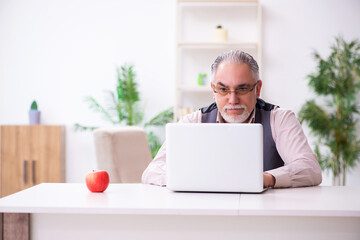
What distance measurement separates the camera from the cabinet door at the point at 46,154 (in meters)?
5.43

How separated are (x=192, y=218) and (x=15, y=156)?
4468 millimetres

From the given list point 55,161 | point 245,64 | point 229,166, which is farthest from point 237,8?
point 229,166

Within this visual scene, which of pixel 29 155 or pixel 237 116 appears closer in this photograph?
pixel 237 116

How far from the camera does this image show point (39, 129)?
215 inches

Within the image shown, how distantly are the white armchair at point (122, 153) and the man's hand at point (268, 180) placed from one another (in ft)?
Result: 3.71

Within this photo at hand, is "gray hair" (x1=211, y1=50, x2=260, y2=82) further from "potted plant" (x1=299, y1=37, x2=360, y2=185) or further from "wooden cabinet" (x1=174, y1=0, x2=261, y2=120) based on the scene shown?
"wooden cabinet" (x1=174, y1=0, x2=261, y2=120)

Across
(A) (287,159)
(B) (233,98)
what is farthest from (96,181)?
(A) (287,159)

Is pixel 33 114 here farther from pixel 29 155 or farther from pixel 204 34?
pixel 204 34

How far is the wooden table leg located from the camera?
145 centimetres

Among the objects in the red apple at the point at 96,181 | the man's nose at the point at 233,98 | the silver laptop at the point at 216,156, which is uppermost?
the man's nose at the point at 233,98

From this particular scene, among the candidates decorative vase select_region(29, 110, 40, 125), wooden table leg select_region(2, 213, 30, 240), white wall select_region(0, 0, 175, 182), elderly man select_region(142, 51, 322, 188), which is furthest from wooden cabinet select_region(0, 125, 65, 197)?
wooden table leg select_region(2, 213, 30, 240)

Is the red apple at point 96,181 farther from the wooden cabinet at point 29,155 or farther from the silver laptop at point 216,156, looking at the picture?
the wooden cabinet at point 29,155

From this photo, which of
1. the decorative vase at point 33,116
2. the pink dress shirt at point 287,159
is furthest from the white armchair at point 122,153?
the decorative vase at point 33,116

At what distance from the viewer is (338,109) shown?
534 centimetres
